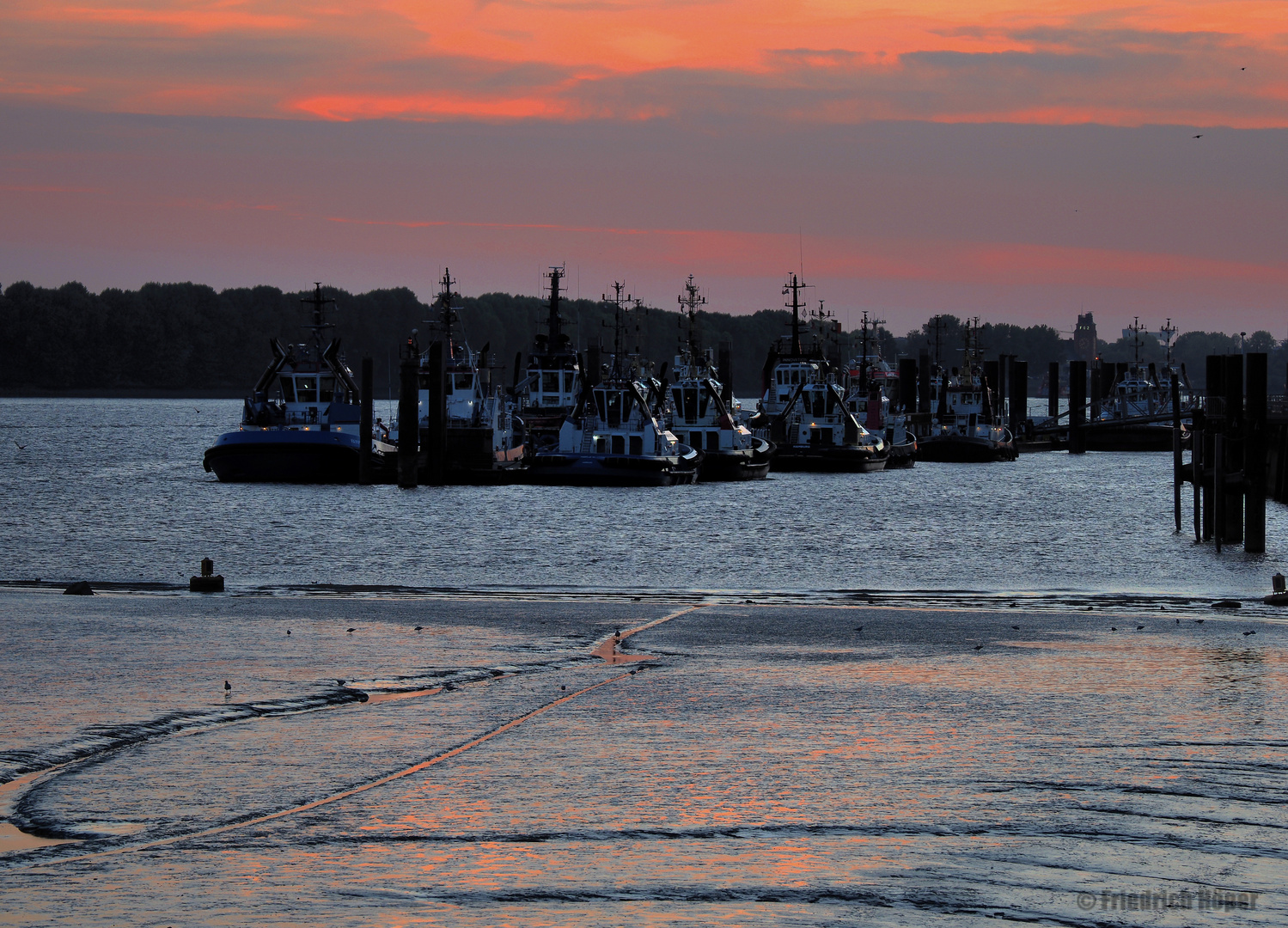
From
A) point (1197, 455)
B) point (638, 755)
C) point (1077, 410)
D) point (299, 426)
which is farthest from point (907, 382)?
point (638, 755)

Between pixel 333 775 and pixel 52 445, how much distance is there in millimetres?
131697

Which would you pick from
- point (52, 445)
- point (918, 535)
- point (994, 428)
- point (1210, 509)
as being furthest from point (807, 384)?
point (52, 445)

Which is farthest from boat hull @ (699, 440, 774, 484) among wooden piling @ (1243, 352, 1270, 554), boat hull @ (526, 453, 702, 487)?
wooden piling @ (1243, 352, 1270, 554)

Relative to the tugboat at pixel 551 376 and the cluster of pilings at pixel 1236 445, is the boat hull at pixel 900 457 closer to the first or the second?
the tugboat at pixel 551 376

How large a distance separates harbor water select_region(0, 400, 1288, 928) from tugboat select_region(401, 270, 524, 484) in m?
43.4

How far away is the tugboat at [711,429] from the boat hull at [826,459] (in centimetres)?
310

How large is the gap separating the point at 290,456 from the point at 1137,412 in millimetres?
91559

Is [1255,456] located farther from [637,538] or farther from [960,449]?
[960,449]

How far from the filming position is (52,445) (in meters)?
132

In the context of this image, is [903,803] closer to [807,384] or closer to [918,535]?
[918,535]

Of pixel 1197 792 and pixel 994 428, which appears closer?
pixel 1197 792

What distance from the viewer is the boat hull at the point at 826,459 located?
3492 inches

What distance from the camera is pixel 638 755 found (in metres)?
11.2

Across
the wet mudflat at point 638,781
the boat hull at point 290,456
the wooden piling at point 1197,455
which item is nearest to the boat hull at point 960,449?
the boat hull at point 290,456
